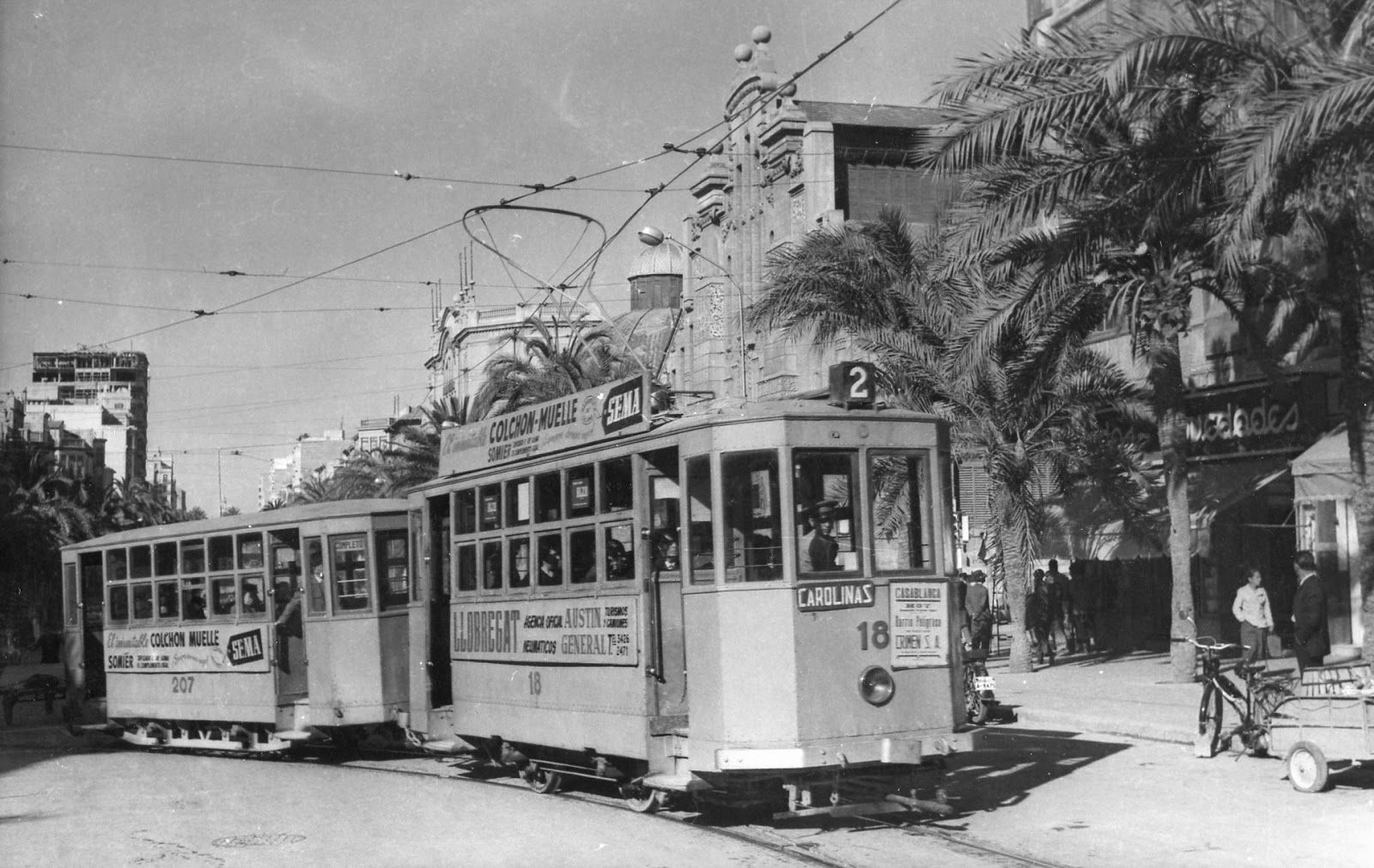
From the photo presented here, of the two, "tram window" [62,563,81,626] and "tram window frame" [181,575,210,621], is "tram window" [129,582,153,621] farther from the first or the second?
"tram window" [62,563,81,626]

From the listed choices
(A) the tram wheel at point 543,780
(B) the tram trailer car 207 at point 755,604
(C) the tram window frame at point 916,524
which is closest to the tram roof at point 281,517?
(A) the tram wheel at point 543,780

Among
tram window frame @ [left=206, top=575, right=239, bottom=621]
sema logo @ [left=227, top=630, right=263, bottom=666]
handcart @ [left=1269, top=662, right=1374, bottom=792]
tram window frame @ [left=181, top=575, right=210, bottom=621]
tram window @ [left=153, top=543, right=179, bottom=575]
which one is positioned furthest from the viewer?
tram window @ [left=153, top=543, right=179, bottom=575]

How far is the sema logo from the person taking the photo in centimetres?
1664

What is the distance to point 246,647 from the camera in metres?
16.8

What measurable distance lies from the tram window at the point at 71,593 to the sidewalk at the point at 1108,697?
39.6ft

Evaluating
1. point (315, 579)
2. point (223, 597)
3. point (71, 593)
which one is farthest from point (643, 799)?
point (71, 593)

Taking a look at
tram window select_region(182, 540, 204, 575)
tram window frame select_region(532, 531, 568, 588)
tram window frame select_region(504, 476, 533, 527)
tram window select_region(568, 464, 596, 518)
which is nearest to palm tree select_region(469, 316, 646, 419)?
tram window select_region(182, 540, 204, 575)

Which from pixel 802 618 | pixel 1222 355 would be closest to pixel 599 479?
pixel 802 618

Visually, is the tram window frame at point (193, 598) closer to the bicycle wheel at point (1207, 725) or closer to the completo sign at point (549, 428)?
the completo sign at point (549, 428)

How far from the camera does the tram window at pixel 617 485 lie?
11.2 meters

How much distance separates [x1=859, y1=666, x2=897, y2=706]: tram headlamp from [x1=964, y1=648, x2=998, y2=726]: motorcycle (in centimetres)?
539

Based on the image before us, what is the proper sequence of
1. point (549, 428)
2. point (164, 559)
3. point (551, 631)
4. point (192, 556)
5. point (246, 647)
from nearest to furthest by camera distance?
point (551, 631), point (549, 428), point (246, 647), point (192, 556), point (164, 559)

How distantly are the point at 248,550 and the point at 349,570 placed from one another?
5.08 ft

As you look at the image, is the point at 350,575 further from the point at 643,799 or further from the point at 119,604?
the point at 643,799
